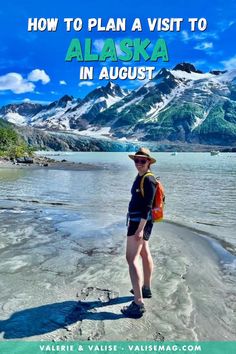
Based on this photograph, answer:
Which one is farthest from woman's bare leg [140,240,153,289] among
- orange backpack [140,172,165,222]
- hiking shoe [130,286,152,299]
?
orange backpack [140,172,165,222]

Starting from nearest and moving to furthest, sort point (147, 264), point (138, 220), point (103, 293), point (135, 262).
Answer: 1. point (138, 220)
2. point (135, 262)
3. point (147, 264)
4. point (103, 293)

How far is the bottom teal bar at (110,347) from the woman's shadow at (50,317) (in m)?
0.33

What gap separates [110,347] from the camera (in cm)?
642

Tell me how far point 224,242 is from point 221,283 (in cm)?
523

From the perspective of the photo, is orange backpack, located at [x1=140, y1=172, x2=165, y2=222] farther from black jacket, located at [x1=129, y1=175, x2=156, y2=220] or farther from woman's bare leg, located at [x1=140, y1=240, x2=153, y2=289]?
woman's bare leg, located at [x1=140, y1=240, x2=153, y2=289]

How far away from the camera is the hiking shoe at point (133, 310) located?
7.46 meters

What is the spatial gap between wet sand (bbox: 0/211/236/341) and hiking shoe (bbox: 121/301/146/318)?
11 cm

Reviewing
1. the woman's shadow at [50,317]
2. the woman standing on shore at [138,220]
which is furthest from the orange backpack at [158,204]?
the woman's shadow at [50,317]

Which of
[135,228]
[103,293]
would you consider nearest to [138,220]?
[135,228]

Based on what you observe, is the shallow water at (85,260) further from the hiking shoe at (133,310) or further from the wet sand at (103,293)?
the hiking shoe at (133,310)

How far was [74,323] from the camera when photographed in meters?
7.13

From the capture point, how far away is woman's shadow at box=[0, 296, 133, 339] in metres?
6.86

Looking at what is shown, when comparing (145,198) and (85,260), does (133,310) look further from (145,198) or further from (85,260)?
(85,260)

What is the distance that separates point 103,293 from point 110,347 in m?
2.21
